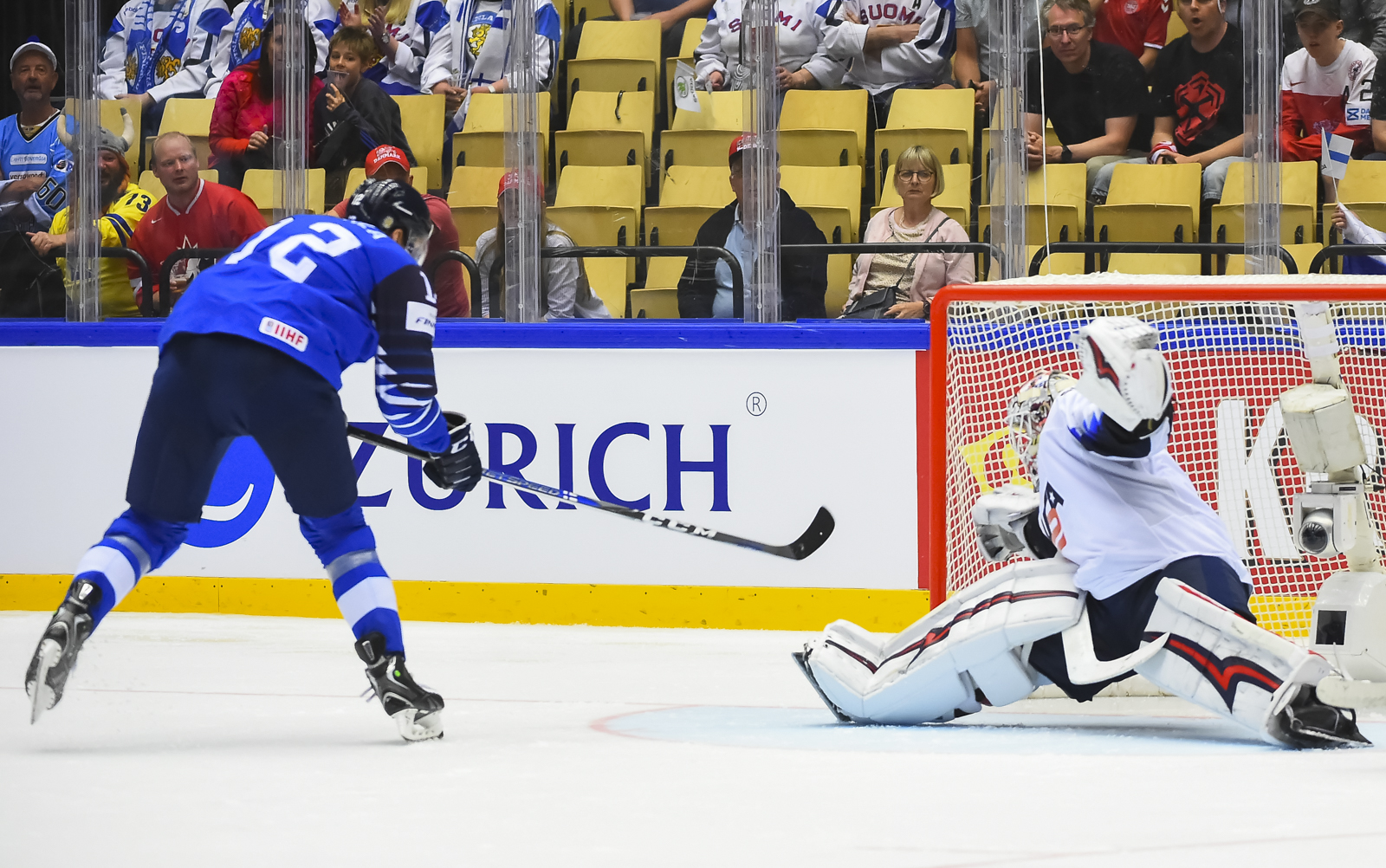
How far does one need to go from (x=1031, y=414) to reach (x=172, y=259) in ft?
10.6

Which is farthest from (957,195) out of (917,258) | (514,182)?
(514,182)

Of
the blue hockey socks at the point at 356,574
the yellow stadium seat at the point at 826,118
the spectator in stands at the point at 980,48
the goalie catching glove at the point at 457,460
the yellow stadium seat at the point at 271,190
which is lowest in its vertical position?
the blue hockey socks at the point at 356,574

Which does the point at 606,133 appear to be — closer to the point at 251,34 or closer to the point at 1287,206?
the point at 251,34

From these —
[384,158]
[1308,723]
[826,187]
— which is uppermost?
[384,158]

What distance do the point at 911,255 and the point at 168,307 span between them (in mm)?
2487

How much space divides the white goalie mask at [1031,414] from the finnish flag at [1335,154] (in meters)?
1.83

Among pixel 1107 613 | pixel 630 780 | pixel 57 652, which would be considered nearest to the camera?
pixel 630 780

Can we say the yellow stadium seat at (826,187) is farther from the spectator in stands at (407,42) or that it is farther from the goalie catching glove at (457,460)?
the goalie catching glove at (457,460)

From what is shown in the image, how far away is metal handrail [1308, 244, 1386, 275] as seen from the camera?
505 cm

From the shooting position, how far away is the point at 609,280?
5.40 m

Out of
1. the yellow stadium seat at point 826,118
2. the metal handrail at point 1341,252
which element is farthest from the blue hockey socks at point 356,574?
the metal handrail at point 1341,252

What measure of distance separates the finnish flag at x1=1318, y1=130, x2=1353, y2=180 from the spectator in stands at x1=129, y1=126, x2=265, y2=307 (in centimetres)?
343

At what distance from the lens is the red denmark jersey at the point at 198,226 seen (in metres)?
5.72

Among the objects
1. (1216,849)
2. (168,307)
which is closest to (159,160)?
(168,307)
